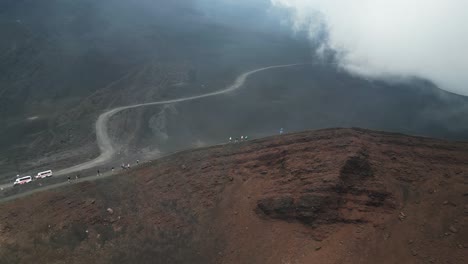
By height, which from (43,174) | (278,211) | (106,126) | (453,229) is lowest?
(278,211)

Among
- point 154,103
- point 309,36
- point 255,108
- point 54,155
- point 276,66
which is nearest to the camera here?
point 54,155

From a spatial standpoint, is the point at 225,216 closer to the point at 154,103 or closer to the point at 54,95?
the point at 154,103

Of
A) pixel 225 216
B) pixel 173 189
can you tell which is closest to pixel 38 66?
pixel 173 189

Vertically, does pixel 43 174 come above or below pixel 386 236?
above

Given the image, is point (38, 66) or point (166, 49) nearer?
point (38, 66)

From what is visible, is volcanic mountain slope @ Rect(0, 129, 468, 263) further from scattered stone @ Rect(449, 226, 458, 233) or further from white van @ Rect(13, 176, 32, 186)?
white van @ Rect(13, 176, 32, 186)

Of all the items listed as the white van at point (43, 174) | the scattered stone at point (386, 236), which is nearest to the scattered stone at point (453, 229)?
the scattered stone at point (386, 236)

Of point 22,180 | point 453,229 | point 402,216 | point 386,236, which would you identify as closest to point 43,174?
point 22,180

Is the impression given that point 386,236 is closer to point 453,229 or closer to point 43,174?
point 453,229
